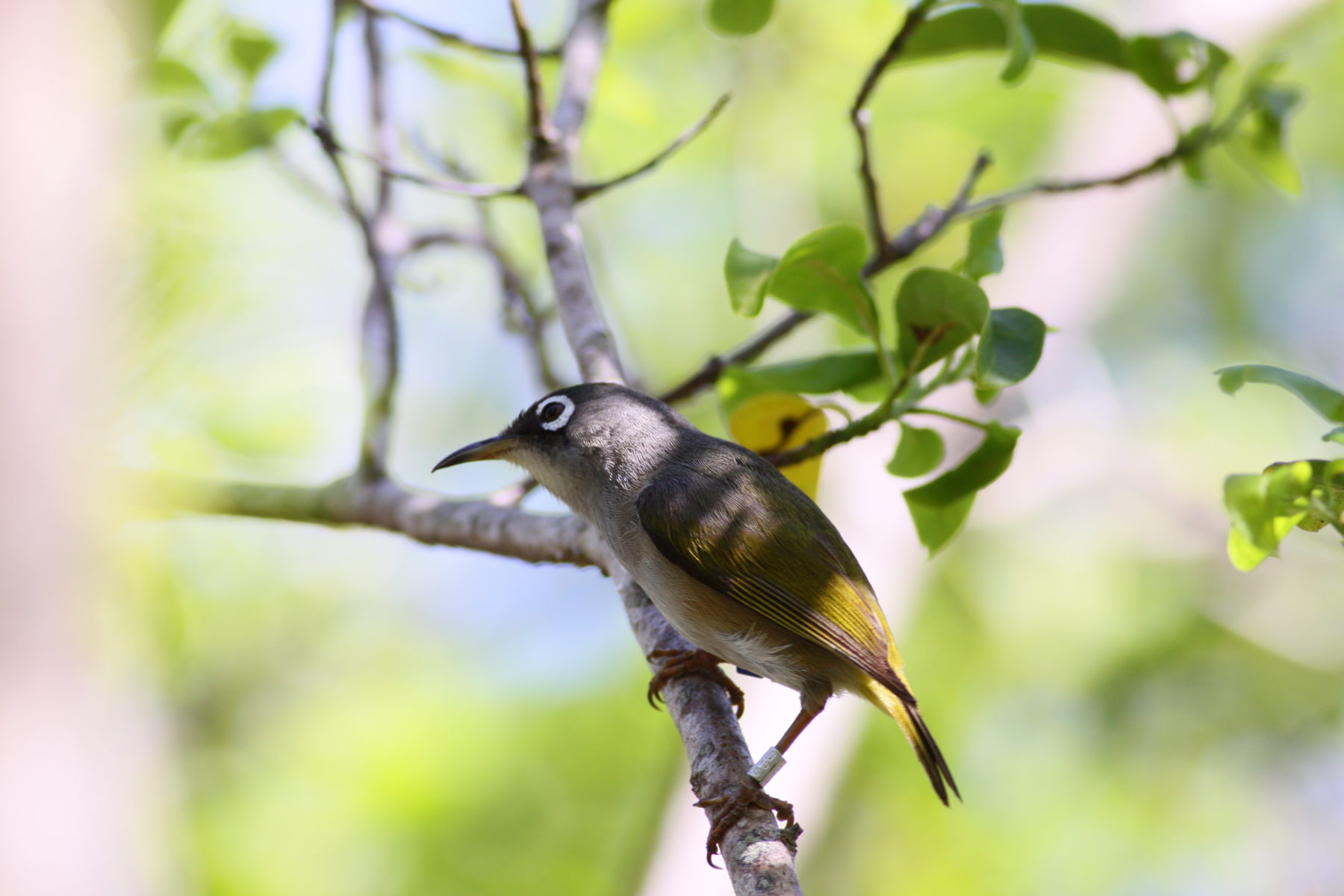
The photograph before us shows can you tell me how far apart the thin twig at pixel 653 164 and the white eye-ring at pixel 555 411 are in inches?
25.0

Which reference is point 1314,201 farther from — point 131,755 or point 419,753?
point 131,755

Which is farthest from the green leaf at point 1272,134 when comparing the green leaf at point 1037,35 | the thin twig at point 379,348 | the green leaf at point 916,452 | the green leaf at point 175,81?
the green leaf at point 175,81

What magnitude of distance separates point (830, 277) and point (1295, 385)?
99 centimetres

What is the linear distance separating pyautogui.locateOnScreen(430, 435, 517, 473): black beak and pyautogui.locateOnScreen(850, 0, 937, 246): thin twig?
1291 millimetres

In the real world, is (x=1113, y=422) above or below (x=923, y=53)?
below

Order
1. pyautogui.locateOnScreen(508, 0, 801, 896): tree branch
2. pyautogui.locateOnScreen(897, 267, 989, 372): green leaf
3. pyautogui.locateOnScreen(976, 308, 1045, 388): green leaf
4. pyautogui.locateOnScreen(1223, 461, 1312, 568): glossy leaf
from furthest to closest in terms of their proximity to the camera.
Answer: pyautogui.locateOnScreen(897, 267, 989, 372): green leaf
pyautogui.locateOnScreen(976, 308, 1045, 388): green leaf
pyautogui.locateOnScreen(508, 0, 801, 896): tree branch
pyautogui.locateOnScreen(1223, 461, 1312, 568): glossy leaf

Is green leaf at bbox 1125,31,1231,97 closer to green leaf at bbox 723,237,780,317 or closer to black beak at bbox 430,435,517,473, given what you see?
green leaf at bbox 723,237,780,317

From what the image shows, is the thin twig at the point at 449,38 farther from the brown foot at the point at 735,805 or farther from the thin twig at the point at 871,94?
the brown foot at the point at 735,805

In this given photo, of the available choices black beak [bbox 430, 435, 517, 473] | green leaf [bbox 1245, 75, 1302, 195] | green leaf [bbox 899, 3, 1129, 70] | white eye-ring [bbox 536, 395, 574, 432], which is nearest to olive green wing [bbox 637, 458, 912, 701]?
white eye-ring [bbox 536, 395, 574, 432]

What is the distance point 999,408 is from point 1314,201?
6.60 meters

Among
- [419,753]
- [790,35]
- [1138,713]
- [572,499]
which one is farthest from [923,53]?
[1138,713]

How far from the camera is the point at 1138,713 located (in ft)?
25.5

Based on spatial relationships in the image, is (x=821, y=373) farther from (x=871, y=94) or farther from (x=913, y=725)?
(x=913, y=725)

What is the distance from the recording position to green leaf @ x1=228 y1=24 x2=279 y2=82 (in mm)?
3158
